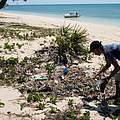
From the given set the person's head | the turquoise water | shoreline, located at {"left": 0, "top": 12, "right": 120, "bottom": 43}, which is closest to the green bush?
the person's head

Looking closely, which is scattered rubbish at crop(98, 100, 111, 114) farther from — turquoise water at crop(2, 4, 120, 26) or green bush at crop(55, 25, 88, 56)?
turquoise water at crop(2, 4, 120, 26)

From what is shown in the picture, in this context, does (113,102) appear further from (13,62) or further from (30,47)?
(30,47)

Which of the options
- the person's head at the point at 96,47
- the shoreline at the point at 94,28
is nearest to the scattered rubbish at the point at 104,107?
the person's head at the point at 96,47

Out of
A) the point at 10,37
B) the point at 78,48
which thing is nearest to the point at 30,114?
the point at 78,48

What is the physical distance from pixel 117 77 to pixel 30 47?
6813 millimetres

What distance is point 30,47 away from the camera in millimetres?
14734

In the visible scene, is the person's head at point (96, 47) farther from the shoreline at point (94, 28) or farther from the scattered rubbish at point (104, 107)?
the shoreline at point (94, 28)

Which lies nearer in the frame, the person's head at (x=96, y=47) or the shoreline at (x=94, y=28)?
the person's head at (x=96, y=47)

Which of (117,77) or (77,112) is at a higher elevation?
(117,77)

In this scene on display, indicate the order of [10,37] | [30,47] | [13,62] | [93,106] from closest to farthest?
[93,106], [13,62], [30,47], [10,37]

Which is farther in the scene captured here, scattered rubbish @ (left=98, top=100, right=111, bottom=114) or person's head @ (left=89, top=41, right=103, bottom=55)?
scattered rubbish @ (left=98, top=100, right=111, bottom=114)

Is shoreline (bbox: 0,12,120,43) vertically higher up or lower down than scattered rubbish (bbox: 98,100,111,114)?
lower down

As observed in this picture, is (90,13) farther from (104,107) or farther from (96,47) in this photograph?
(96,47)

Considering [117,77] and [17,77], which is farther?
[17,77]
